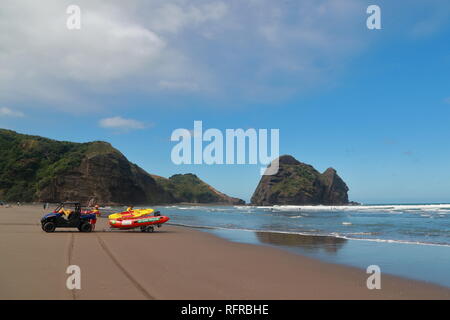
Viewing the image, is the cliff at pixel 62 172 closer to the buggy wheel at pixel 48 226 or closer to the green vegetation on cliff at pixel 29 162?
the green vegetation on cliff at pixel 29 162

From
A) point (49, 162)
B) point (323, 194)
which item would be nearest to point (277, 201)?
point (323, 194)

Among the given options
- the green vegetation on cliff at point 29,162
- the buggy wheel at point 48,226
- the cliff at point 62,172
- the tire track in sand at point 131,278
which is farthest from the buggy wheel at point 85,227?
the green vegetation on cliff at point 29,162

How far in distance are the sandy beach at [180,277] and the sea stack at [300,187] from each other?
466 feet

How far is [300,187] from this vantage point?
152 m

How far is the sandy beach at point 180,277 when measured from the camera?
21.9 feet

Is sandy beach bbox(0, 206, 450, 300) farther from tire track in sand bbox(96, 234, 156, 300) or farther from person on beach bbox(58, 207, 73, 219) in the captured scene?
person on beach bbox(58, 207, 73, 219)

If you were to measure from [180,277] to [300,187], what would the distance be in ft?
486

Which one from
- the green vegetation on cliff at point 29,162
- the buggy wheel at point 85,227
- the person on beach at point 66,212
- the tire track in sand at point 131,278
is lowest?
the buggy wheel at point 85,227

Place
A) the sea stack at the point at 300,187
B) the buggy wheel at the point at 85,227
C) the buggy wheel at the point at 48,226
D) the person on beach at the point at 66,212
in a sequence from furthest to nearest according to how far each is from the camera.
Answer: the sea stack at the point at 300,187 → the buggy wheel at the point at 85,227 → the person on beach at the point at 66,212 → the buggy wheel at the point at 48,226

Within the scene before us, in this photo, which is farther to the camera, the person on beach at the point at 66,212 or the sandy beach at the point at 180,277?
the person on beach at the point at 66,212

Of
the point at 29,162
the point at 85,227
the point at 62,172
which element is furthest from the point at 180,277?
the point at 29,162

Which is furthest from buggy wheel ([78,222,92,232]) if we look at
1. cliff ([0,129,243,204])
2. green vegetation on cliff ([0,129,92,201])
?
green vegetation on cliff ([0,129,92,201])

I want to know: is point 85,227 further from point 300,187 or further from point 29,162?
point 300,187

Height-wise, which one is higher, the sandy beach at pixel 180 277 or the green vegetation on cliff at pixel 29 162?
the green vegetation on cliff at pixel 29 162
